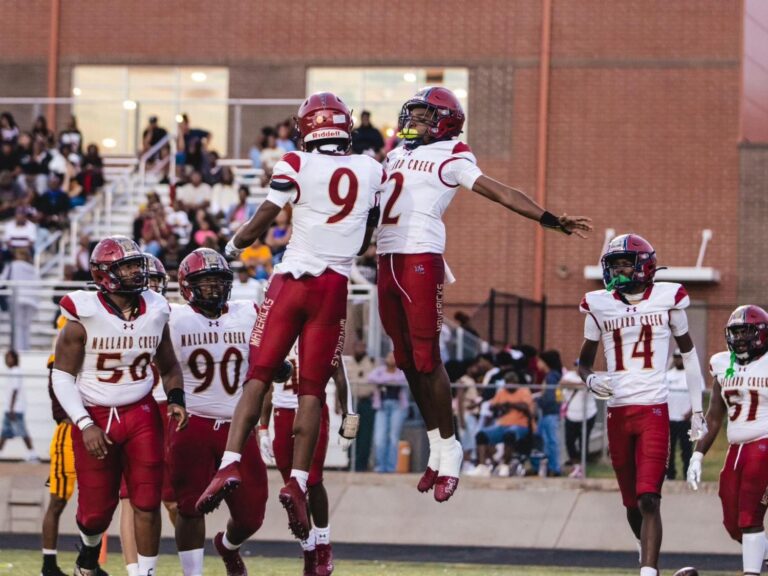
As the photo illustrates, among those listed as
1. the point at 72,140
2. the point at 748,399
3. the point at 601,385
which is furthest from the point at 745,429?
the point at 72,140

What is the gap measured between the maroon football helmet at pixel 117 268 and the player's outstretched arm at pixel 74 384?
35cm

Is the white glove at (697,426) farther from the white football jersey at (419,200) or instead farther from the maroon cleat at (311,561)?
the maroon cleat at (311,561)

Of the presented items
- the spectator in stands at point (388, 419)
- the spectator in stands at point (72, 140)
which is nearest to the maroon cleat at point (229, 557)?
the spectator in stands at point (388, 419)

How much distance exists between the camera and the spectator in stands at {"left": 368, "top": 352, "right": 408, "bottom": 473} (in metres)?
19.8

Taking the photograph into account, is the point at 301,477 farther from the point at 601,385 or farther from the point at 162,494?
the point at 601,385

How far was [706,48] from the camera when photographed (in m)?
30.5

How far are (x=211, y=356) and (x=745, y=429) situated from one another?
→ 4.20 m

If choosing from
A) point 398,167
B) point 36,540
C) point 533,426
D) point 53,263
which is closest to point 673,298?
point 398,167

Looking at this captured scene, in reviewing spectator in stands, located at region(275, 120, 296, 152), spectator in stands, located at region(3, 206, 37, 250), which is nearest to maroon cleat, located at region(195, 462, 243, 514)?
spectator in stands, located at region(3, 206, 37, 250)

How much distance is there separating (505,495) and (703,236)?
1240 centimetres

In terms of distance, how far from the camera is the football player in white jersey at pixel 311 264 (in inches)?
404

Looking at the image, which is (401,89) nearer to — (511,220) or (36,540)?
(511,220)

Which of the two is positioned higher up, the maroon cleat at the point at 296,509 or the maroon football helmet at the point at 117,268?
the maroon football helmet at the point at 117,268

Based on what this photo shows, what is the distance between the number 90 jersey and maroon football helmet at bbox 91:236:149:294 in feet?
2.67
